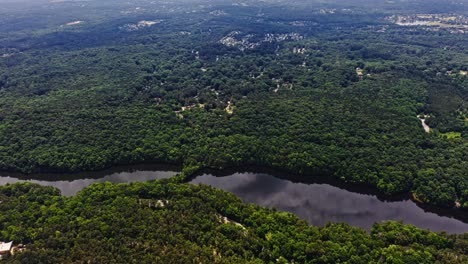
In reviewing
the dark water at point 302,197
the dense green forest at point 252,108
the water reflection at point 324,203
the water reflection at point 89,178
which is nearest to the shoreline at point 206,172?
the water reflection at point 89,178

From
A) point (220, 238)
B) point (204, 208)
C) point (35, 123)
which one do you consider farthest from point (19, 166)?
point (220, 238)

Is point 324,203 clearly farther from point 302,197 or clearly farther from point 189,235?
point 189,235

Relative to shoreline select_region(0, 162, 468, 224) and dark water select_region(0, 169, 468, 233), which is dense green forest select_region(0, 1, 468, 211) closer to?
shoreline select_region(0, 162, 468, 224)

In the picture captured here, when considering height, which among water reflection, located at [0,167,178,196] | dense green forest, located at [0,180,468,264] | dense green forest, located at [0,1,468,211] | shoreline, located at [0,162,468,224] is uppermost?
dense green forest, located at [0,1,468,211]

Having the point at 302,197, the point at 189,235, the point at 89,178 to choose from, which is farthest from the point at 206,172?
the point at 89,178

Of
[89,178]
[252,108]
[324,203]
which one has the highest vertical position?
[252,108]

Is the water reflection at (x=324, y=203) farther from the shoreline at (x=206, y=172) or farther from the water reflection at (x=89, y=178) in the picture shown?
the water reflection at (x=89, y=178)

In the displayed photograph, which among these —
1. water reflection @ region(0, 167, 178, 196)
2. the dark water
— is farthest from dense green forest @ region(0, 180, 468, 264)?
water reflection @ region(0, 167, 178, 196)

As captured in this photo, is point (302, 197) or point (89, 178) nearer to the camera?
point (302, 197)
